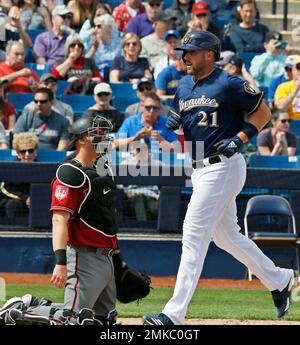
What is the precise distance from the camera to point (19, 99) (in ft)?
43.6

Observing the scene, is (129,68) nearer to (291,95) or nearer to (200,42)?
(291,95)

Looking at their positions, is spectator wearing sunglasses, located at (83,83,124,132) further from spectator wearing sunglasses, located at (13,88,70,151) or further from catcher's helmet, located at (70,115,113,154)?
catcher's helmet, located at (70,115,113,154)

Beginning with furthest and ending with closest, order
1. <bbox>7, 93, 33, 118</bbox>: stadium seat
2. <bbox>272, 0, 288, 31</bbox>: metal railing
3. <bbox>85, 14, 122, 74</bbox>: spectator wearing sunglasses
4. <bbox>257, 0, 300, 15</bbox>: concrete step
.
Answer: <bbox>257, 0, 300, 15</bbox>: concrete step → <bbox>272, 0, 288, 31</bbox>: metal railing → <bbox>85, 14, 122, 74</bbox>: spectator wearing sunglasses → <bbox>7, 93, 33, 118</bbox>: stadium seat

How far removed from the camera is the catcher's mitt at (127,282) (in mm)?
6590

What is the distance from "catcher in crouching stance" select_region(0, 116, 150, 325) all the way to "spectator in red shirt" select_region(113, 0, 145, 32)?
29.6 ft

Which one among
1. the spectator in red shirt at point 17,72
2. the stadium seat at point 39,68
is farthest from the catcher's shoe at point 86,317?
the stadium seat at point 39,68

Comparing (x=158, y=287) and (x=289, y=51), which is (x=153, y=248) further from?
(x=289, y=51)

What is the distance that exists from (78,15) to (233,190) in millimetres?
8574

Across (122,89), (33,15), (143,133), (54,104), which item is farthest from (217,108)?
(33,15)

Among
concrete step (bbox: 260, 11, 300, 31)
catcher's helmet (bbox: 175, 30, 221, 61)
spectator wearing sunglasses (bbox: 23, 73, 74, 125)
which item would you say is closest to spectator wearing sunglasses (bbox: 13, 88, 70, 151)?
spectator wearing sunglasses (bbox: 23, 73, 74, 125)

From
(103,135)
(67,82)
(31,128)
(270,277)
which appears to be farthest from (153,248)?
(103,135)

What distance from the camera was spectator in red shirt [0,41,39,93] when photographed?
13.3 meters

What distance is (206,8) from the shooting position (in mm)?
14734
